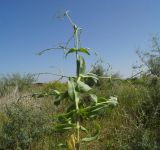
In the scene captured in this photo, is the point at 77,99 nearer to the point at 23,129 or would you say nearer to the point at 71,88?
the point at 71,88

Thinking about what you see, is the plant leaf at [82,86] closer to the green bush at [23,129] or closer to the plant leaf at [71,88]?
the plant leaf at [71,88]

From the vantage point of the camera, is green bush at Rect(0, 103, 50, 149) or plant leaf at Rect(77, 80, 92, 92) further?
green bush at Rect(0, 103, 50, 149)

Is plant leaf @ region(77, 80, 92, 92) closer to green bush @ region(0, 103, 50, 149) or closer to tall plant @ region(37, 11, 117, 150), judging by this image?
tall plant @ region(37, 11, 117, 150)

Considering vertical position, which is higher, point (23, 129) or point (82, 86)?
point (82, 86)

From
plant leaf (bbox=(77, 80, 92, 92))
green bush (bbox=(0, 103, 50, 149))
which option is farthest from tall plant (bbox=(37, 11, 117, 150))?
green bush (bbox=(0, 103, 50, 149))

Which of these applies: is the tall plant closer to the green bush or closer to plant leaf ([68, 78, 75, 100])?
plant leaf ([68, 78, 75, 100])

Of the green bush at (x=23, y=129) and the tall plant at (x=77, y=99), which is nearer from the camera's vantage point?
the tall plant at (x=77, y=99)

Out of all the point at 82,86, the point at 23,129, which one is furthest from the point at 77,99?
the point at 23,129

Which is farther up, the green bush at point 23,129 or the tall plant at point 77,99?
the tall plant at point 77,99

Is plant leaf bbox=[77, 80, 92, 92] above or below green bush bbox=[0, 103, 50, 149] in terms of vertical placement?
above

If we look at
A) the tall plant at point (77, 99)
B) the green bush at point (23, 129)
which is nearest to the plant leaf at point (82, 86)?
the tall plant at point (77, 99)

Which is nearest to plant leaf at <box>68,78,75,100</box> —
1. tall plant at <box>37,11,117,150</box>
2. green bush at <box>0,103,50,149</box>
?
tall plant at <box>37,11,117,150</box>

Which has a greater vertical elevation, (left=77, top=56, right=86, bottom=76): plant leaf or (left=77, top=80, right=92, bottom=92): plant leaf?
(left=77, top=56, right=86, bottom=76): plant leaf

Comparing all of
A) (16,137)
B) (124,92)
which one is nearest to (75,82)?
(16,137)
